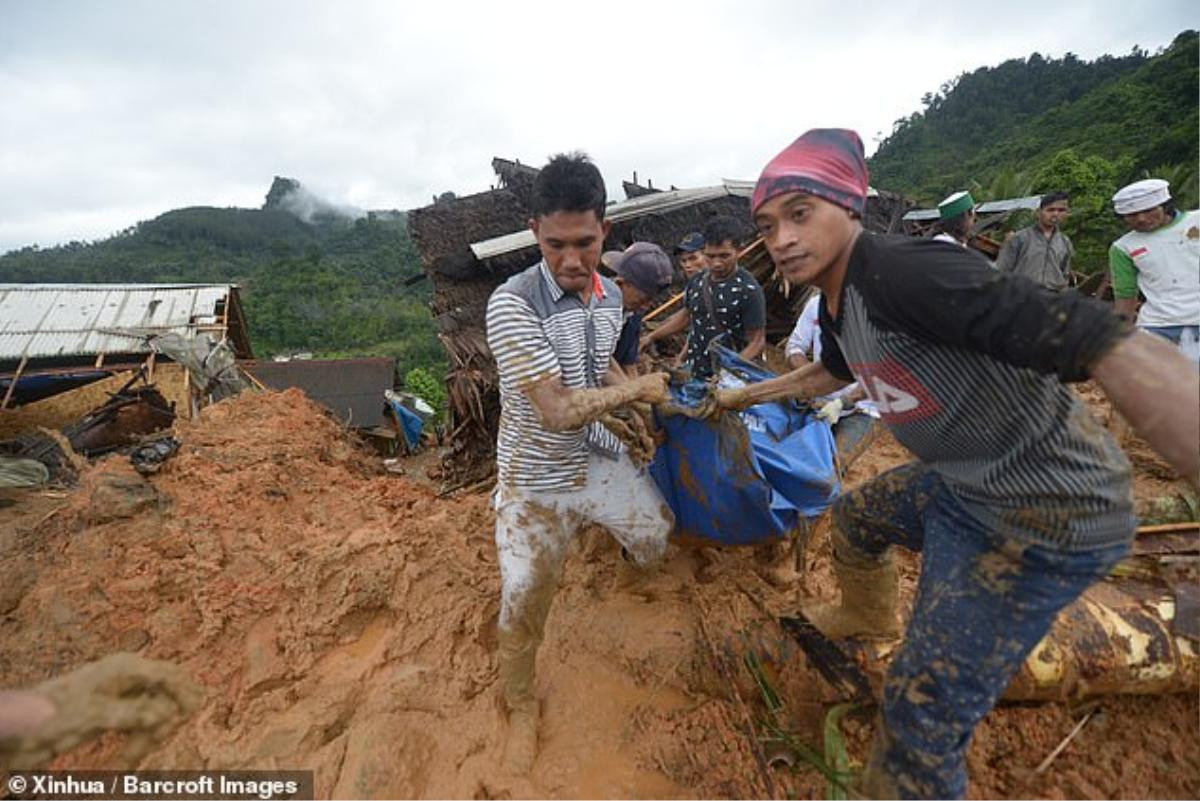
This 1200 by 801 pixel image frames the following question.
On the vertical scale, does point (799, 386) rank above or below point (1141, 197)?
below

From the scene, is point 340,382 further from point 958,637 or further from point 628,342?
point 958,637

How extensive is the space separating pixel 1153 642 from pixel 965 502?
4.25ft

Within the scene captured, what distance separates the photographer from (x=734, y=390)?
227 cm

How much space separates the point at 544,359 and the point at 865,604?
1597 millimetres

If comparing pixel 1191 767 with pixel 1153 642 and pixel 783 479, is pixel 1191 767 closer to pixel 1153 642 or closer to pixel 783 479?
pixel 1153 642

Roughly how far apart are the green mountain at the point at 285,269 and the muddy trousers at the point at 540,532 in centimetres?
1713

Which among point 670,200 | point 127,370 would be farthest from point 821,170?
point 127,370

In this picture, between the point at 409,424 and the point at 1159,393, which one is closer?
the point at 1159,393

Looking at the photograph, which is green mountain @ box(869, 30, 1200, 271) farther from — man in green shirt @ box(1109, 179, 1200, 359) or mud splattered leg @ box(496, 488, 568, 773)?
mud splattered leg @ box(496, 488, 568, 773)

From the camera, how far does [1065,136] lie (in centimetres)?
2928

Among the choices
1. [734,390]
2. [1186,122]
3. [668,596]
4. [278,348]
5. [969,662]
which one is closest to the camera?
[969,662]

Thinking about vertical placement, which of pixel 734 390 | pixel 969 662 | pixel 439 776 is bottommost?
pixel 439 776

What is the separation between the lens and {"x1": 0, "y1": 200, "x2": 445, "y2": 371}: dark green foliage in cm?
3216

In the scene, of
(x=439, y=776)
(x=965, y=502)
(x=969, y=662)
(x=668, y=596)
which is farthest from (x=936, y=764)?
(x=439, y=776)
